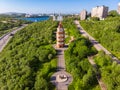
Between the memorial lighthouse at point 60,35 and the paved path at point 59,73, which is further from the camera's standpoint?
the memorial lighthouse at point 60,35

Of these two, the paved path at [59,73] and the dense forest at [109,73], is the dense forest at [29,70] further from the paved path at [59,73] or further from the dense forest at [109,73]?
the dense forest at [109,73]

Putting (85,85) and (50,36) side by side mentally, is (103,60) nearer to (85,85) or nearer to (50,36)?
(85,85)

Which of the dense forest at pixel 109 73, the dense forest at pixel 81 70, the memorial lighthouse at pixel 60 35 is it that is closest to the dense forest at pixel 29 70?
the dense forest at pixel 81 70

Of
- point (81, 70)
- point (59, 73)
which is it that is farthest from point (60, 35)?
point (81, 70)

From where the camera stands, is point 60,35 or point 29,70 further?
point 60,35

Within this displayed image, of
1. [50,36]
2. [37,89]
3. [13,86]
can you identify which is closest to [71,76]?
[37,89]

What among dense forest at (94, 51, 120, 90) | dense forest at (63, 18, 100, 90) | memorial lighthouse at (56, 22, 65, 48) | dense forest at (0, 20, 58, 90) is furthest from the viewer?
memorial lighthouse at (56, 22, 65, 48)

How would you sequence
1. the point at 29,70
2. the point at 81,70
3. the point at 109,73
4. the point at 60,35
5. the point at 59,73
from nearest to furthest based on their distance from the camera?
the point at 109,73
the point at 81,70
the point at 59,73
the point at 29,70
the point at 60,35

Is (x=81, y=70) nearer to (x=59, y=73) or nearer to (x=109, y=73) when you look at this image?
(x=59, y=73)

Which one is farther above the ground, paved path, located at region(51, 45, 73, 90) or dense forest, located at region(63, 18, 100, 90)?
dense forest, located at region(63, 18, 100, 90)

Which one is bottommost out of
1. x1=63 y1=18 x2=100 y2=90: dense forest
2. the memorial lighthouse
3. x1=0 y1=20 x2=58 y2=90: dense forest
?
x1=0 y1=20 x2=58 y2=90: dense forest

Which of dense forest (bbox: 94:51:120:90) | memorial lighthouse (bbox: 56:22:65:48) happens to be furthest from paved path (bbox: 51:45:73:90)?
dense forest (bbox: 94:51:120:90)

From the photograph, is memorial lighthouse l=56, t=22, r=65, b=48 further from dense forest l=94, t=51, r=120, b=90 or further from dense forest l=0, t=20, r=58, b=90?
dense forest l=94, t=51, r=120, b=90

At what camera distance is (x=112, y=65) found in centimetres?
2606
